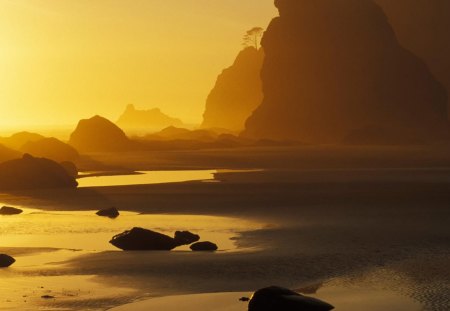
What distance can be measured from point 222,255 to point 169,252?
2445 millimetres

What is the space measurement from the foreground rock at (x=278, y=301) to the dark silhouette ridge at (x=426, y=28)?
552 ft

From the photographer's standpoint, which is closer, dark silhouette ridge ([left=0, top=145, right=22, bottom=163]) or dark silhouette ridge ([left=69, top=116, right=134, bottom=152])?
dark silhouette ridge ([left=0, top=145, right=22, bottom=163])

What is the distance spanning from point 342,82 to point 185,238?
136 meters

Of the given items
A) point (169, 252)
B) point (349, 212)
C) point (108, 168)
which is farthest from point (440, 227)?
point (108, 168)

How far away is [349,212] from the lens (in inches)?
1845

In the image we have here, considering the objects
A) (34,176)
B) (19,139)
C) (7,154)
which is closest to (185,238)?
(34,176)

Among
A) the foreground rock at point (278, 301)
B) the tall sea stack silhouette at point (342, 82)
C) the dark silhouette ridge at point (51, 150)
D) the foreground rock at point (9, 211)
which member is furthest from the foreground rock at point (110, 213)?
the tall sea stack silhouette at point (342, 82)

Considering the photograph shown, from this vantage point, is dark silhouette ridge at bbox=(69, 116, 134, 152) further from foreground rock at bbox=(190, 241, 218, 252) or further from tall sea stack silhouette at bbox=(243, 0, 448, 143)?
foreground rock at bbox=(190, 241, 218, 252)

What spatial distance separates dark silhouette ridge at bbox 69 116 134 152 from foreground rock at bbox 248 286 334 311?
128 m

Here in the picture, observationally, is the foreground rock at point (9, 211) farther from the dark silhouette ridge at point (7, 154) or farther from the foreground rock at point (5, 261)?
the dark silhouette ridge at point (7, 154)

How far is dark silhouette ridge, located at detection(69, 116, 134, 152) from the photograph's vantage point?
150m

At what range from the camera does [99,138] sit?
152 metres

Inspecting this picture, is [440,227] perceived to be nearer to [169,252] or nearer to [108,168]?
[169,252]

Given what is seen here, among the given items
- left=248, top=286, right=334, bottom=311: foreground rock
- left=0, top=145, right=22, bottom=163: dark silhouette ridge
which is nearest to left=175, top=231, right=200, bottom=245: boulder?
left=248, top=286, right=334, bottom=311: foreground rock
